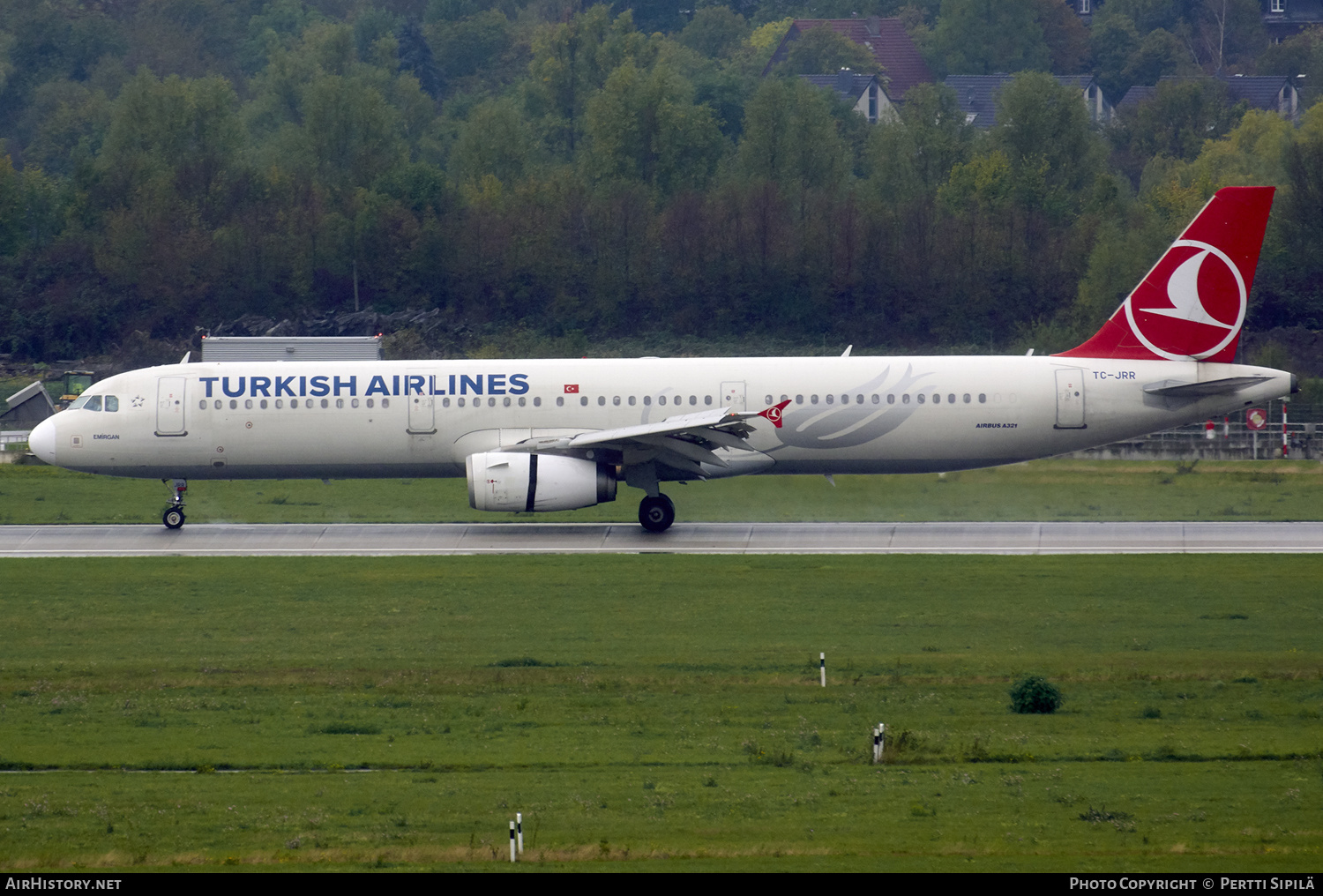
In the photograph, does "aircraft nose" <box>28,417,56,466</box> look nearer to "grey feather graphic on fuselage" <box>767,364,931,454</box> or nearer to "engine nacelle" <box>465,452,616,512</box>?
"engine nacelle" <box>465,452,616,512</box>

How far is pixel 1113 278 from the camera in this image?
61.7 metres

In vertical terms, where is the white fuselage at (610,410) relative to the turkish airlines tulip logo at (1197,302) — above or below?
below

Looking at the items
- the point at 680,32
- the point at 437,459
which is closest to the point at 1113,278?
the point at 437,459

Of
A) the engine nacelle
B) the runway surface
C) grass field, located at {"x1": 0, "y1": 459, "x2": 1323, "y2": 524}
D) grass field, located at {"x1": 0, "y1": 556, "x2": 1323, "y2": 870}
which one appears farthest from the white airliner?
grass field, located at {"x1": 0, "y1": 556, "x2": 1323, "y2": 870}

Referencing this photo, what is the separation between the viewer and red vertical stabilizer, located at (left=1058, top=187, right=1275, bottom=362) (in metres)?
35.1

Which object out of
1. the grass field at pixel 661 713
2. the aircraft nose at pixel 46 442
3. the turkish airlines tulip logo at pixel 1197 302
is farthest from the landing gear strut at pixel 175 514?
the turkish airlines tulip logo at pixel 1197 302

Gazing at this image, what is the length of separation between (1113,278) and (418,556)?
1498 inches

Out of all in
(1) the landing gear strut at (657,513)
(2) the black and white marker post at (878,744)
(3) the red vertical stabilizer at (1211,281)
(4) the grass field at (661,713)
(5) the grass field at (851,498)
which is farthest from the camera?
(5) the grass field at (851,498)

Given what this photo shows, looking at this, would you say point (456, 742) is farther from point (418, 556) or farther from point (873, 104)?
point (873, 104)

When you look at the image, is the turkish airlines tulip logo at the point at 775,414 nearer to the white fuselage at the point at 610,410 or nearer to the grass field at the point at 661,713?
the white fuselage at the point at 610,410

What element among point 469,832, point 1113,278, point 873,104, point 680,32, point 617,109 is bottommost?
point 469,832

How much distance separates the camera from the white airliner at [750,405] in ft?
114

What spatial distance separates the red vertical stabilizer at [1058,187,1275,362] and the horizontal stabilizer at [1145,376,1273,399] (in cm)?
96

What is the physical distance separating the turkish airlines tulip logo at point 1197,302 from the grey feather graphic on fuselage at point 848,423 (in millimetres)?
5938
